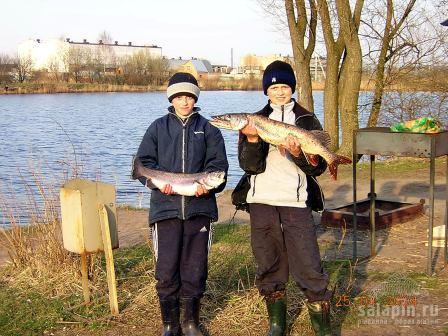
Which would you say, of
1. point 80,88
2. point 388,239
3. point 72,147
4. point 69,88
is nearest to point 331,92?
point 72,147

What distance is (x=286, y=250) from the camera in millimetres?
4434

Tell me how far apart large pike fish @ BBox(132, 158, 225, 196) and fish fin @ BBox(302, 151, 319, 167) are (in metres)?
0.63

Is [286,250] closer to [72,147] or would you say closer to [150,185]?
[150,185]

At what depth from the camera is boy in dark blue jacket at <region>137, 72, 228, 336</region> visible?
4.46 metres

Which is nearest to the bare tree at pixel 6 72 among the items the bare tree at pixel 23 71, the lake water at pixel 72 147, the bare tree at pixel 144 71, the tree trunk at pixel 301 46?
the bare tree at pixel 23 71

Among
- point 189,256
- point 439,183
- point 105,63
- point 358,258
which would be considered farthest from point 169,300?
point 105,63

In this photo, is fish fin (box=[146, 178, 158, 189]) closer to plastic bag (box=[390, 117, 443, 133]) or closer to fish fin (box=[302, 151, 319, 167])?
fish fin (box=[302, 151, 319, 167])

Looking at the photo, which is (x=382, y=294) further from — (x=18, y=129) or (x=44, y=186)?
(x=18, y=129)

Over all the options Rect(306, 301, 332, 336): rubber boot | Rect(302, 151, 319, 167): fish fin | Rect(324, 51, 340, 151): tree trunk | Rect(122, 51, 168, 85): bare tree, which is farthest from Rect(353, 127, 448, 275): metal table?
Rect(122, 51, 168, 85): bare tree

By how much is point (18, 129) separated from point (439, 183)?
22.3 meters

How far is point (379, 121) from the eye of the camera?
1698cm

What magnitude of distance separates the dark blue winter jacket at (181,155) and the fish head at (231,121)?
0.49m

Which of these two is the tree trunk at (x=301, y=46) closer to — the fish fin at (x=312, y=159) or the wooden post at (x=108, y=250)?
the wooden post at (x=108, y=250)

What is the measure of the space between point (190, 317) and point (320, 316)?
3.11ft
